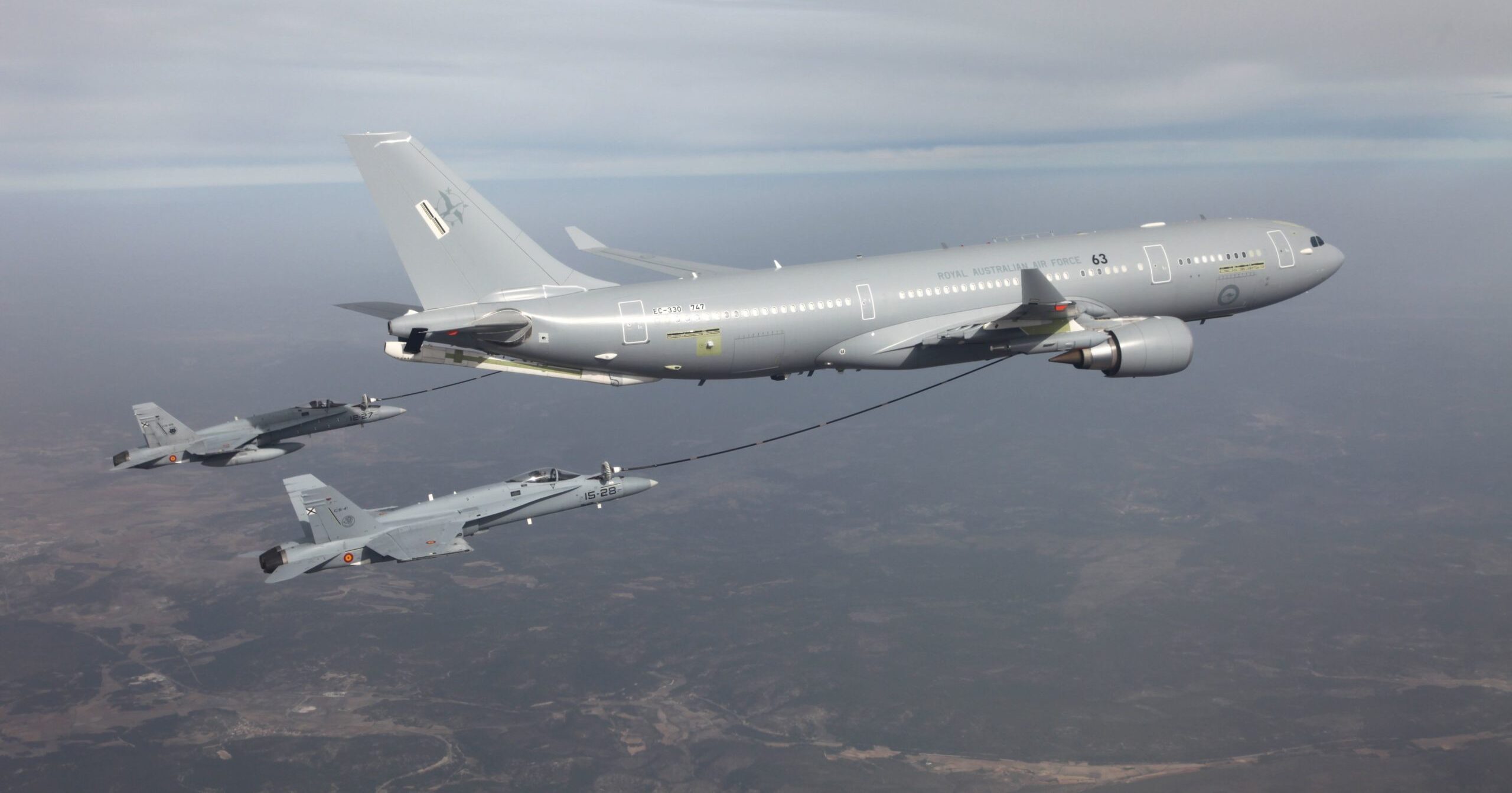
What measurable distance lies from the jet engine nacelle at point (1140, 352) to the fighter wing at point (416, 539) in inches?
1646

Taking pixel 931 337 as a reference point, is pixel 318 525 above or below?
below

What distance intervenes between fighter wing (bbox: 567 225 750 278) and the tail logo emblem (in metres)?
12.6

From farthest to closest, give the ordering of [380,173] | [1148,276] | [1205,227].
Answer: [1205,227], [1148,276], [380,173]

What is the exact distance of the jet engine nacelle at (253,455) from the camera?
6762cm

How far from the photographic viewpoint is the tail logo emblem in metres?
43.2

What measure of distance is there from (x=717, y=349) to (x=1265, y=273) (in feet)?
112

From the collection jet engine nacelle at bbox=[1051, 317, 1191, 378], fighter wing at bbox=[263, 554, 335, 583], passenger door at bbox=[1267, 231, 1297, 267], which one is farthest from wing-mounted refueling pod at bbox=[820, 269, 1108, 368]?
fighter wing at bbox=[263, 554, 335, 583]

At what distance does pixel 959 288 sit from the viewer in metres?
49.2

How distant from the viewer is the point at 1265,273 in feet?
187

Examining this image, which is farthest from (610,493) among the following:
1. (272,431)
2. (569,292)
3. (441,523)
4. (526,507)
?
(569,292)

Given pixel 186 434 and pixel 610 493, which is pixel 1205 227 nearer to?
pixel 610 493

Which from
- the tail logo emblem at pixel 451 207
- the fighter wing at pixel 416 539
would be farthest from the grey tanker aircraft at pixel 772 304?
the fighter wing at pixel 416 539

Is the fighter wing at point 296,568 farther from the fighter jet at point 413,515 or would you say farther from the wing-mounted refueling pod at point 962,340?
the wing-mounted refueling pod at point 962,340

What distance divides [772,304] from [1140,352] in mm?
18244
